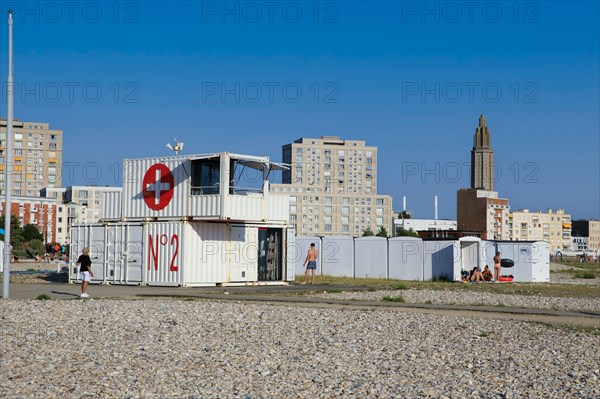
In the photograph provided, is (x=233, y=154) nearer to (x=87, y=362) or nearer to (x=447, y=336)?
(x=447, y=336)

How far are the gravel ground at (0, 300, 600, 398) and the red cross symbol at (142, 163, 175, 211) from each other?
11173mm

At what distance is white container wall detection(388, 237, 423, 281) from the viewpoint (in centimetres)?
4259

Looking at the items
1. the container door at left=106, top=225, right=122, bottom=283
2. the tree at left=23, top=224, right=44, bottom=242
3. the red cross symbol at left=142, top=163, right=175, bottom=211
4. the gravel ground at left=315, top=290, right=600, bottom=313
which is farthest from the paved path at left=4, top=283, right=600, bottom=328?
the tree at left=23, top=224, right=44, bottom=242

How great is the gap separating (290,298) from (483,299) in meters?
6.67

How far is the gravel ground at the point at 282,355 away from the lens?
1108 centimetres

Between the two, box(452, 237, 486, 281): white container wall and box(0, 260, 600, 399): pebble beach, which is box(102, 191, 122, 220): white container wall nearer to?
box(0, 260, 600, 399): pebble beach

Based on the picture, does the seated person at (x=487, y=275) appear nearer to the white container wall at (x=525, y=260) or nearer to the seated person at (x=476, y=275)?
the seated person at (x=476, y=275)

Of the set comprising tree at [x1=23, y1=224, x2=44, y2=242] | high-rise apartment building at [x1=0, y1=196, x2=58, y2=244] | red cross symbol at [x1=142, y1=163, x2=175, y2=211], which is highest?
high-rise apartment building at [x1=0, y1=196, x2=58, y2=244]

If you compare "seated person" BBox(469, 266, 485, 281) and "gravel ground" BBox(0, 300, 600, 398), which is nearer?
"gravel ground" BBox(0, 300, 600, 398)

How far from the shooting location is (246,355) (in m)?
13.7

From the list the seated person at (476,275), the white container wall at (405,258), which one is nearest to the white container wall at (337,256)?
the white container wall at (405,258)

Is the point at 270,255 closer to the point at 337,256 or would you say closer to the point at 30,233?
the point at 337,256

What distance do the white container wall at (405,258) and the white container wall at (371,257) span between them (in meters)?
0.36

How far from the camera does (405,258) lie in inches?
1688
